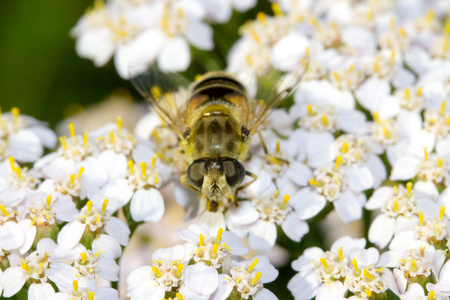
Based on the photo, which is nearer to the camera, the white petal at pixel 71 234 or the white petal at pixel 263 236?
the white petal at pixel 71 234

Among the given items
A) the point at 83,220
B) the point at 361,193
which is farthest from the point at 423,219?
the point at 83,220

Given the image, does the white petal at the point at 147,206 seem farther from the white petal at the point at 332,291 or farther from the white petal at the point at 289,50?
the white petal at the point at 289,50

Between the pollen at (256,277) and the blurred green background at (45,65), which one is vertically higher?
the blurred green background at (45,65)

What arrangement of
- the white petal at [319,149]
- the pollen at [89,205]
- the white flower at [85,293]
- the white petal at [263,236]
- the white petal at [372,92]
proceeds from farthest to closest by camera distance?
the white petal at [372,92], the white petal at [319,149], the white petal at [263,236], the pollen at [89,205], the white flower at [85,293]

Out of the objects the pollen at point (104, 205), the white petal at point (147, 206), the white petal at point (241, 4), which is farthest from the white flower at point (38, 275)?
the white petal at point (241, 4)

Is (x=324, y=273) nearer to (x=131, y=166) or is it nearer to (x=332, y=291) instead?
(x=332, y=291)

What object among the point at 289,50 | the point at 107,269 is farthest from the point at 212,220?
the point at 289,50

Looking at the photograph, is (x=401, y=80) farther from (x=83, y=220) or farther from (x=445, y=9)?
(x=83, y=220)

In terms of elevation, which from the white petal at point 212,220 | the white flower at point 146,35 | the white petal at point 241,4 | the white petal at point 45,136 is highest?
the white petal at point 241,4
